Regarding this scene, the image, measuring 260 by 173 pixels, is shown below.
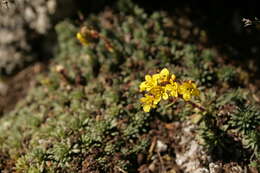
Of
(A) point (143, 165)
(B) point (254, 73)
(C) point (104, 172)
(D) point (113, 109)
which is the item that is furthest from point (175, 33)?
(C) point (104, 172)

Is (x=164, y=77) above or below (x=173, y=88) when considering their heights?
above

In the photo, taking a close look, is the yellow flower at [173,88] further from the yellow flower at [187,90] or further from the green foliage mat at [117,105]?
the green foliage mat at [117,105]

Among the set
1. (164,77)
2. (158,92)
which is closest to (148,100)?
(158,92)

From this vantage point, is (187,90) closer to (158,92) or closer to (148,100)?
(158,92)

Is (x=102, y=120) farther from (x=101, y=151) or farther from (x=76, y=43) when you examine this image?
(x=76, y=43)

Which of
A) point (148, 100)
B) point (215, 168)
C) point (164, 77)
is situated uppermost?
point (164, 77)

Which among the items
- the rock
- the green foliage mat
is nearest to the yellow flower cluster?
the green foliage mat

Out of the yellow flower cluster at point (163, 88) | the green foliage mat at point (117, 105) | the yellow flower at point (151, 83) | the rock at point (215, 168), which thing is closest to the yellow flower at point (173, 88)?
the yellow flower cluster at point (163, 88)

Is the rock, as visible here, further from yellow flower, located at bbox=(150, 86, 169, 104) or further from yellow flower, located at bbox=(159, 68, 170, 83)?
yellow flower, located at bbox=(159, 68, 170, 83)
